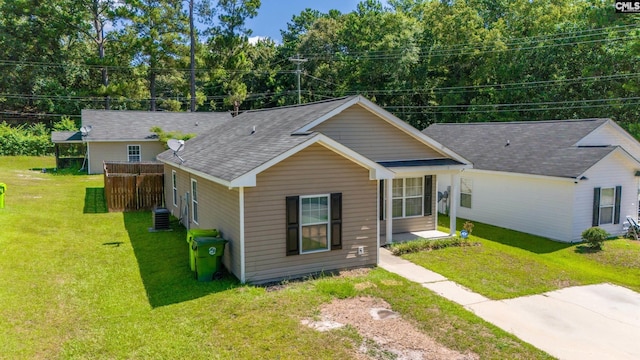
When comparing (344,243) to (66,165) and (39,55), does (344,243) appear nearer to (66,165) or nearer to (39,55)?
(66,165)

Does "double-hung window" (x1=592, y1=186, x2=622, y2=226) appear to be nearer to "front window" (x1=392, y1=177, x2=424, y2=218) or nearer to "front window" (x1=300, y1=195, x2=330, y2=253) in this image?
"front window" (x1=392, y1=177, x2=424, y2=218)

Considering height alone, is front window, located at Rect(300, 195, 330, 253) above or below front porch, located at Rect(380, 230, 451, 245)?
above

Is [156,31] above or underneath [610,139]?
above

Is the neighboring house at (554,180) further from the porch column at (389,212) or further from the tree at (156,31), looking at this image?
the tree at (156,31)

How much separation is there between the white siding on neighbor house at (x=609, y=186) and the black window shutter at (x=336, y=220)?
29.9 ft

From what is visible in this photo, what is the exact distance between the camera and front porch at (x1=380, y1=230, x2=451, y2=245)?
46.3 feet

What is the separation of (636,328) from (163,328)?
854 cm

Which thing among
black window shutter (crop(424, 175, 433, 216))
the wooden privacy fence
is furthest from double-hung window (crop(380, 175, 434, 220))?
the wooden privacy fence

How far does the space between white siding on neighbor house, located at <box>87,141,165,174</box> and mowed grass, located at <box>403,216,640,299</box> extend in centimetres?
2335

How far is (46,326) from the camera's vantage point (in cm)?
764

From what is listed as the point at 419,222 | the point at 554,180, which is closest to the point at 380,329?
the point at 419,222

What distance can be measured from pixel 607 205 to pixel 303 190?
1202 centimetres

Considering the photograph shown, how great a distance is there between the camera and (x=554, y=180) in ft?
49.5

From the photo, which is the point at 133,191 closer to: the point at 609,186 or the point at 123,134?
the point at 123,134
